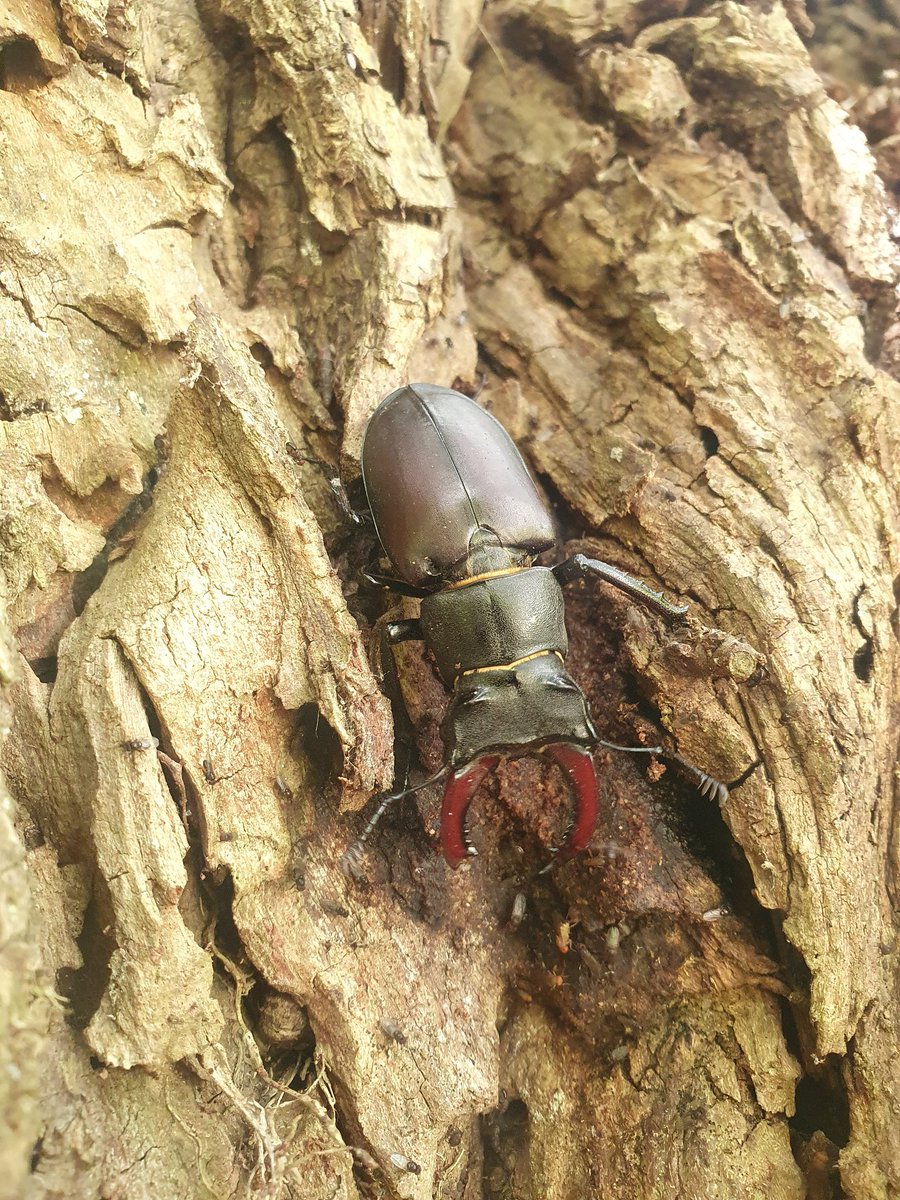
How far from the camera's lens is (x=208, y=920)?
2264 mm

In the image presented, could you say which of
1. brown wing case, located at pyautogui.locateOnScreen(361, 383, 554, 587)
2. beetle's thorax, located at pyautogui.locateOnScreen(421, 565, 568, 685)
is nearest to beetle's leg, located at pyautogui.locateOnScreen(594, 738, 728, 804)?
beetle's thorax, located at pyautogui.locateOnScreen(421, 565, 568, 685)

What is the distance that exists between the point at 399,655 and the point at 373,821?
71 centimetres

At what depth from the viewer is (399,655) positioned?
2.99 m

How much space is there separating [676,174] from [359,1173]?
394cm

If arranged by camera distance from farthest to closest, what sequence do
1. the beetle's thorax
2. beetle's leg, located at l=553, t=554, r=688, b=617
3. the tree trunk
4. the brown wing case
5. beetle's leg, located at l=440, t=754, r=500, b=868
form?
the brown wing case < the beetle's thorax < beetle's leg, located at l=553, t=554, r=688, b=617 < beetle's leg, located at l=440, t=754, r=500, b=868 < the tree trunk

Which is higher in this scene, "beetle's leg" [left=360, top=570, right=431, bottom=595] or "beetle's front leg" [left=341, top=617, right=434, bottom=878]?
"beetle's leg" [left=360, top=570, right=431, bottom=595]

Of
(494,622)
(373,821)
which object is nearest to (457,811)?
(373,821)

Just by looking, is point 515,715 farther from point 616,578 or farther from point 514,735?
point 616,578

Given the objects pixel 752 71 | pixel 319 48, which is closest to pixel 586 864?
pixel 319 48

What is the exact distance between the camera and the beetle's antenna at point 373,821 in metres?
2.46

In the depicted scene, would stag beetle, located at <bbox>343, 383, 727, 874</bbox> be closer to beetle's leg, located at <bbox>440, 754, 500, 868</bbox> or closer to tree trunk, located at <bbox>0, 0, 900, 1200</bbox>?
beetle's leg, located at <bbox>440, 754, 500, 868</bbox>

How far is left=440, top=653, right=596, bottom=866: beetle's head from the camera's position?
245 centimetres

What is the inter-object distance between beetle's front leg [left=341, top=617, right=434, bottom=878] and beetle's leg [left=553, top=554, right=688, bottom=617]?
2.03ft

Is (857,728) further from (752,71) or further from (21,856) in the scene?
(752,71)
